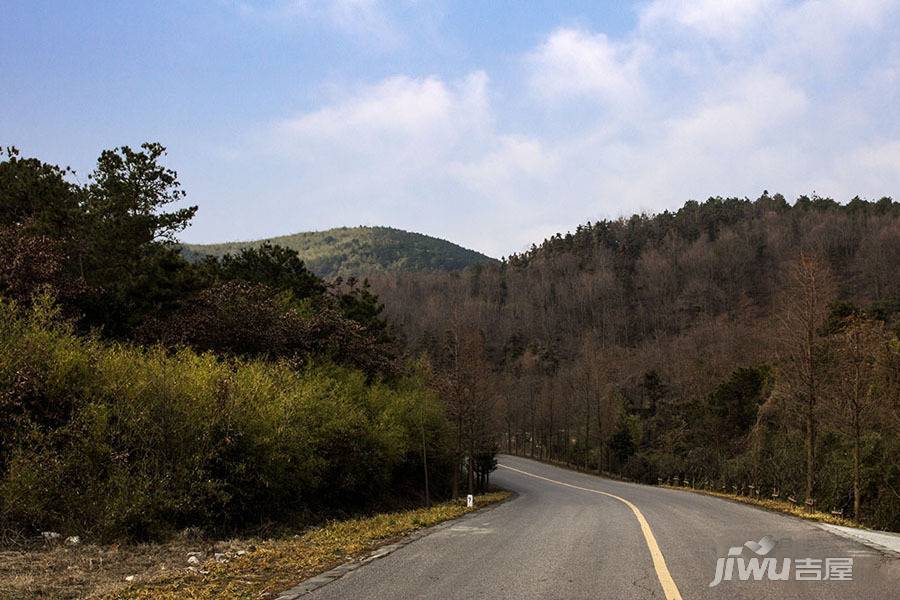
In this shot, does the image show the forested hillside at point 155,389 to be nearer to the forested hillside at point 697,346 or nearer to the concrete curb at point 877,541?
the forested hillside at point 697,346

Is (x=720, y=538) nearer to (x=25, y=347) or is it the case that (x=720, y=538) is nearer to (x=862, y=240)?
(x=25, y=347)

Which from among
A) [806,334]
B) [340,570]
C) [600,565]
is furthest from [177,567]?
[806,334]

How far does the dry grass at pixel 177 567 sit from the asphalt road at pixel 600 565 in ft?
3.04

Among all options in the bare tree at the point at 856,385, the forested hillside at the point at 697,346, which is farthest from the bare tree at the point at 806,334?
the bare tree at the point at 856,385

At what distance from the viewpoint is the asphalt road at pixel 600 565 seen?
591 centimetres

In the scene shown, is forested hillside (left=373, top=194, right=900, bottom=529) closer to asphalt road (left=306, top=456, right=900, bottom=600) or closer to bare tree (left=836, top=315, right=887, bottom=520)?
bare tree (left=836, top=315, right=887, bottom=520)

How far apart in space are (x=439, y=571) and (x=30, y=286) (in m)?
13.8

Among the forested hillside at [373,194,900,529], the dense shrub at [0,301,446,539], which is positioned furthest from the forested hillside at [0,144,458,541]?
the forested hillside at [373,194,900,529]

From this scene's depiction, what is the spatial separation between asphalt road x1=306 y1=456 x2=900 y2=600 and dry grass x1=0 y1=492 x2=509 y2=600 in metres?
0.93

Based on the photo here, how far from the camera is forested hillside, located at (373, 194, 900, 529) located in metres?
20.7

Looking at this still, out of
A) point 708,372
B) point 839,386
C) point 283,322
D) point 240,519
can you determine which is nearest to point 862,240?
point 708,372

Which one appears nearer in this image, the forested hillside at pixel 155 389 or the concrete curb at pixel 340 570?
the concrete curb at pixel 340 570

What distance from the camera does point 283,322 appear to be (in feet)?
73.9

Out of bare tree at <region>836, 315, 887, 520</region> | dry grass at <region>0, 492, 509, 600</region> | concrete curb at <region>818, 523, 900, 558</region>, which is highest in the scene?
bare tree at <region>836, 315, 887, 520</region>
